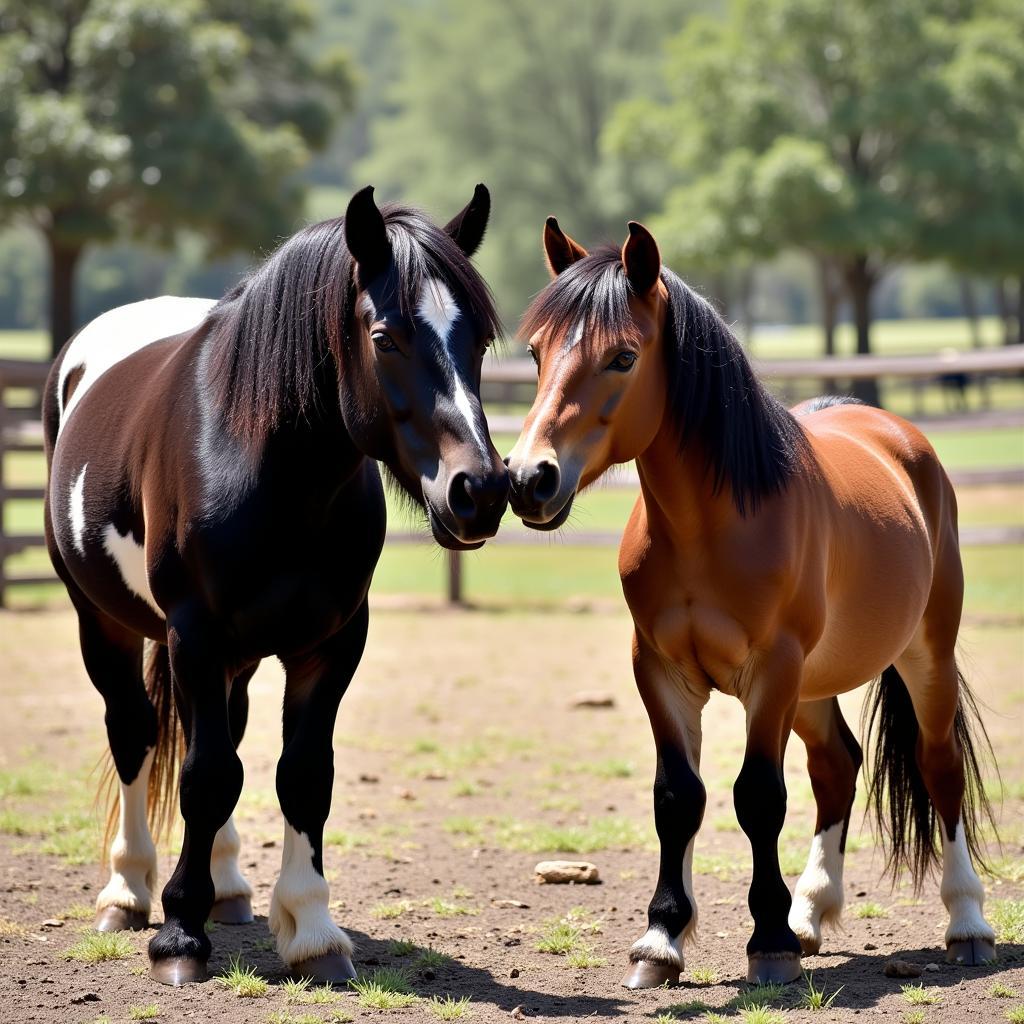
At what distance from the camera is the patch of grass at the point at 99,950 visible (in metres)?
4.07

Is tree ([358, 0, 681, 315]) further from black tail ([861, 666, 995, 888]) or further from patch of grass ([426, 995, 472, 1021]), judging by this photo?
patch of grass ([426, 995, 472, 1021])

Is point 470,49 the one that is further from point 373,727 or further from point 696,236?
point 373,727

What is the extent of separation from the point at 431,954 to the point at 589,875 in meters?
1.04

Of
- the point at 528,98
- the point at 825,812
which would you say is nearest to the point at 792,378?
the point at 825,812

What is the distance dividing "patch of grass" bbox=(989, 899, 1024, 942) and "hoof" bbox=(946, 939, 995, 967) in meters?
0.23

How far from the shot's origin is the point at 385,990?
3.76 m

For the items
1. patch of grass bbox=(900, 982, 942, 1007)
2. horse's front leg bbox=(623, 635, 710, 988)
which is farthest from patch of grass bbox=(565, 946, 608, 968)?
patch of grass bbox=(900, 982, 942, 1007)

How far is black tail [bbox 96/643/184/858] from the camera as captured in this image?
4.75 m

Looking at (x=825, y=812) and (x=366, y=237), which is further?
(x=825, y=812)

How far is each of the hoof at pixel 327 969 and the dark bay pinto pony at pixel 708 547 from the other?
78cm

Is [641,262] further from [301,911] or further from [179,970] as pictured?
[179,970]

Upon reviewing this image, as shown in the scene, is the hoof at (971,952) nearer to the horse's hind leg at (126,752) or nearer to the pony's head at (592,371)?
the pony's head at (592,371)

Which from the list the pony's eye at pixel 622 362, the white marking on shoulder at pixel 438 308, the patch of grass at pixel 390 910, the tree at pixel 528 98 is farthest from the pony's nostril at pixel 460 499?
the tree at pixel 528 98

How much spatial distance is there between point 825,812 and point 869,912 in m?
0.46
